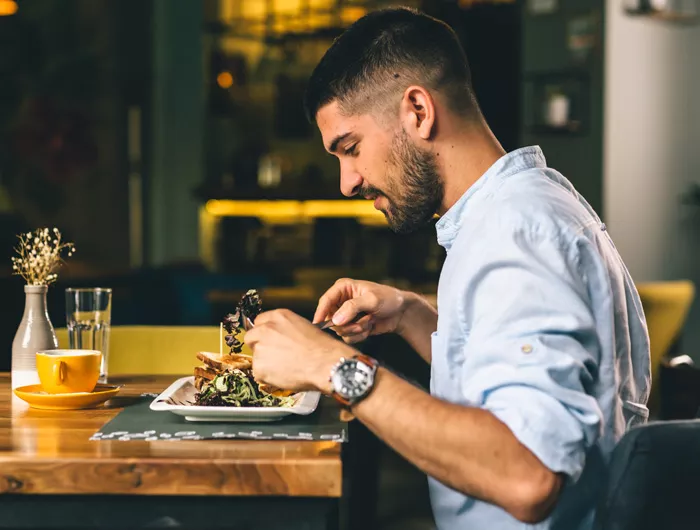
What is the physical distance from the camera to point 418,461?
1.19 m

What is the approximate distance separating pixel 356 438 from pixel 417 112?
2348mm

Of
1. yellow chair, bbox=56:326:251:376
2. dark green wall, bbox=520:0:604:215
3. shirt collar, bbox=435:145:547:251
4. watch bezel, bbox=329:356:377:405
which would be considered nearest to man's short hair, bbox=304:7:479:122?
shirt collar, bbox=435:145:547:251

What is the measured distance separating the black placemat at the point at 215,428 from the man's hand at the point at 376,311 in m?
0.20

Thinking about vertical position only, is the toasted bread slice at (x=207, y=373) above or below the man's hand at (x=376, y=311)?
below

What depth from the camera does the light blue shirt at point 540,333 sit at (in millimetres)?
1118

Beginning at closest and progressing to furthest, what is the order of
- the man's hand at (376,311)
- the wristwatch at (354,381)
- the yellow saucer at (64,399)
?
the wristwatch at (354,381), the yellow saucer at (64,399), the man's hand at (376,311)

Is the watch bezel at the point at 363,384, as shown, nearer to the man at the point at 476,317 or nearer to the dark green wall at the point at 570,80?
the man at the point at 476,317

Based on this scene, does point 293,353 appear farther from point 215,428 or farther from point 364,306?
point 364,306

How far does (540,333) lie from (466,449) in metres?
0.17

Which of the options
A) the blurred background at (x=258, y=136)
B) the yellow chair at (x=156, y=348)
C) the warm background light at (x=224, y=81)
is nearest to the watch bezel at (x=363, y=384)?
the yellow chair at (x=156, y=348)

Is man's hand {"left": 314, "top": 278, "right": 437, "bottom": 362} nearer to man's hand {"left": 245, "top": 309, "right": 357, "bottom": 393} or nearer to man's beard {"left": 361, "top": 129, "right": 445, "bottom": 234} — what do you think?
man's beard {"left": 361, "top": 129, "right": 445, "bottom": 234}

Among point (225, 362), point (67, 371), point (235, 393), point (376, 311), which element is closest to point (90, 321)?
point (67, 371)

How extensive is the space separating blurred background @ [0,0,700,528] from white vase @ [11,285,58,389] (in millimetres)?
3217

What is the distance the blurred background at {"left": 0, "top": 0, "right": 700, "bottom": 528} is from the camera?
6.03 meters
